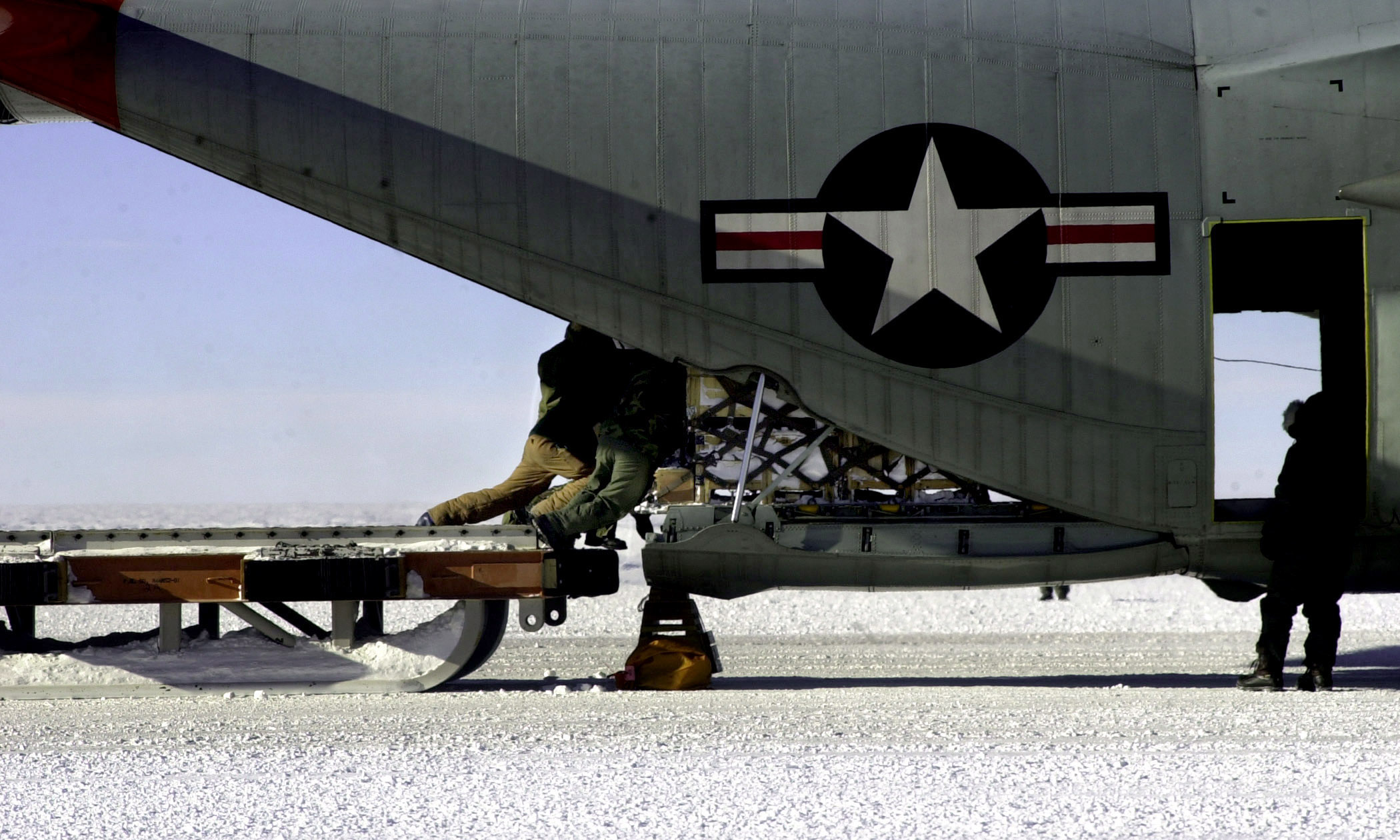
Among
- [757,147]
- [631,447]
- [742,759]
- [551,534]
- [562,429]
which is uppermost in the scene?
[757,147]

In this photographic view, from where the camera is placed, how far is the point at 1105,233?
7387 mm

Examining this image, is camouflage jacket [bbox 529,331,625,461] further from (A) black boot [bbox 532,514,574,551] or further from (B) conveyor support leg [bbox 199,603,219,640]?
(B) conveyor support leg [bbox 199,603,219,640]

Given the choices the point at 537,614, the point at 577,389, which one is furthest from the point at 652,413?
the point at 537,614

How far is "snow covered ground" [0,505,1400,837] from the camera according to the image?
4473 millimetres

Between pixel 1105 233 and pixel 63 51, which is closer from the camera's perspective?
pixel 1105 233

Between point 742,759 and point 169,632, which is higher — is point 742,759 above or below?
below

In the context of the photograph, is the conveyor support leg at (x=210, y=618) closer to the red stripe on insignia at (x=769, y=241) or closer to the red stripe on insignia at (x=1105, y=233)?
the red stripe on insignia at (x=769, y=241)

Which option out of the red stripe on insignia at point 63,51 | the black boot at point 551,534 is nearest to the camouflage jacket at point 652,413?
the black boot at point 551,534

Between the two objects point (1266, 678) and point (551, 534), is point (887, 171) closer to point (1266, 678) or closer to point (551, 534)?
point (551, 534)

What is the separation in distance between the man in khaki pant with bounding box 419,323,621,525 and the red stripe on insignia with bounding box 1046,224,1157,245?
9.72 ft

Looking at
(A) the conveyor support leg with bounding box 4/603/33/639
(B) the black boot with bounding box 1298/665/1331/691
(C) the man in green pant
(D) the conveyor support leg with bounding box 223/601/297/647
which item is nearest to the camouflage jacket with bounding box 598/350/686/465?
(C) the man in green pant

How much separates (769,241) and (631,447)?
1.52 m

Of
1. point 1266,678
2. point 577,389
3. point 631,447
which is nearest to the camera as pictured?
point 1266,678

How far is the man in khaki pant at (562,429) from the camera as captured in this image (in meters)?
8.38
